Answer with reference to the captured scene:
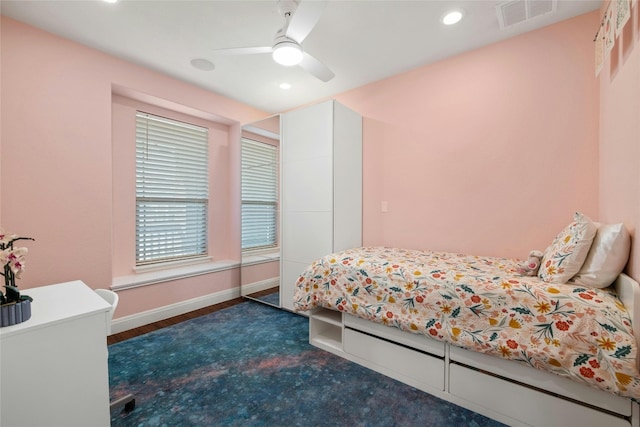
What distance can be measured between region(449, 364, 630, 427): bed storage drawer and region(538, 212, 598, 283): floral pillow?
647 millimetres

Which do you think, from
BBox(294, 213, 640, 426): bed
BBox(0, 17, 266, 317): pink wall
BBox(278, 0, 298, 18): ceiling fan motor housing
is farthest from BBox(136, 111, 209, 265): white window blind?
BBox(294, 213, 640, 426): bed

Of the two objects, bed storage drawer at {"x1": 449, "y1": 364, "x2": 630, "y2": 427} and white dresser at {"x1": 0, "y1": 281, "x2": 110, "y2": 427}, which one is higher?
white dresser at {"x1": 0, "y1": 281, "x2": 110, "y2": 427}

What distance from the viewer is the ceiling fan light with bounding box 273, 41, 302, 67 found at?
189 cm

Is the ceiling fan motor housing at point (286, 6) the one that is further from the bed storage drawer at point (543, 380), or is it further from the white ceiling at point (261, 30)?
the bed storage drawer at point (543, 380)

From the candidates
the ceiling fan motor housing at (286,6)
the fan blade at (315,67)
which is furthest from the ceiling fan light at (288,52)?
the ceiling fan motor housing at (286,6)

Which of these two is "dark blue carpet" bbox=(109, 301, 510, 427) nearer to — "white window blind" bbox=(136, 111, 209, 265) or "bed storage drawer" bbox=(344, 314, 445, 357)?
"bed storage drawer" bbox=(344, 314, 445, 357)

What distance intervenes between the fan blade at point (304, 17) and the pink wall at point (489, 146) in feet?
5.17

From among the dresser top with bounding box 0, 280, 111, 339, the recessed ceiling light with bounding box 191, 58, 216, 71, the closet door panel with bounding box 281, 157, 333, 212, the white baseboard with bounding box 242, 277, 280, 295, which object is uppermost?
the recessed ceiling light with bounding box 191, 58, 216, 71

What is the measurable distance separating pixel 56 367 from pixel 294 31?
227 cm

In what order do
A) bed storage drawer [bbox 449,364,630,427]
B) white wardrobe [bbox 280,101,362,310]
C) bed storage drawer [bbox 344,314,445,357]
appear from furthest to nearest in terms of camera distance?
white wardrobe [bbox 280,101,362,310] < bed storage drawer [bbox 344,314,445,357] < bed storage drawer [bbox 449,364,630,427]

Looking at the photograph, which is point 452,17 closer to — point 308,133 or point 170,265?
point 308,133

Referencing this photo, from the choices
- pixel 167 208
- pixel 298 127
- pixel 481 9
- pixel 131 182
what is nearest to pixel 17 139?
pixel 131 182

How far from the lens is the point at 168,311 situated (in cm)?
313

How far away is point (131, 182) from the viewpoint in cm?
309
